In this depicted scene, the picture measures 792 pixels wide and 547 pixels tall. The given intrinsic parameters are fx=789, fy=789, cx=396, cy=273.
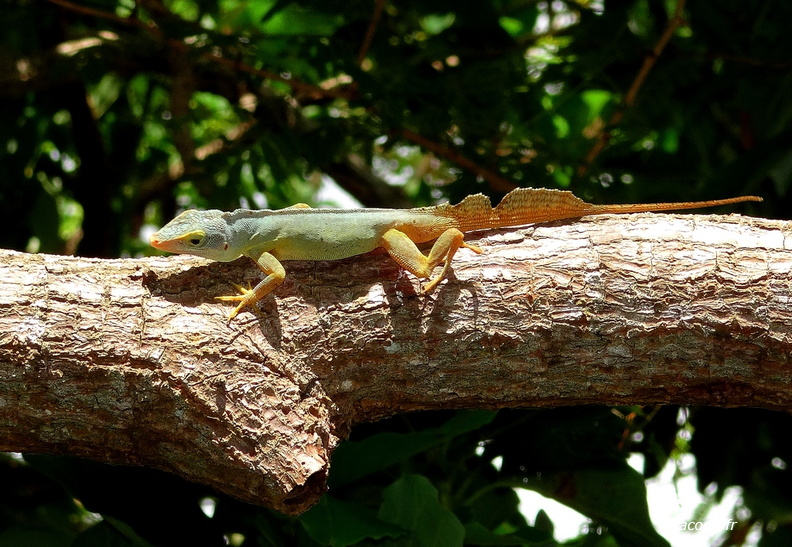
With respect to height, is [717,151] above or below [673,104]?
below

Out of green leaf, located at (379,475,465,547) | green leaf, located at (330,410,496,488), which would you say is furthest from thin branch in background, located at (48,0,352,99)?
green leaf, located at (379,475,465,547)

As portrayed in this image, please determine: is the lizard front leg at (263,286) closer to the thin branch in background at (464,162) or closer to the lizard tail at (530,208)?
the lizard tail at (530,208)

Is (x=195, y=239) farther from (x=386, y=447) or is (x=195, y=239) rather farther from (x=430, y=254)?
(x=386, y=447)

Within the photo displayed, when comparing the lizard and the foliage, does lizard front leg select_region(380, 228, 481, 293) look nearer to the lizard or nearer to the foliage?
the lizard

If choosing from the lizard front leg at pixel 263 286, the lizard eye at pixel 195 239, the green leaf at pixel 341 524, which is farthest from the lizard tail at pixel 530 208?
the green leaf at pixel 341 524

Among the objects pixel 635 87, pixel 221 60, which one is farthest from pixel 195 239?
pixel 635 87

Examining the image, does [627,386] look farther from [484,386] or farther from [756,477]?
[756,477]

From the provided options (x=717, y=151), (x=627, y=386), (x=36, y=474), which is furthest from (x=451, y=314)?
(x=717, y=151)
